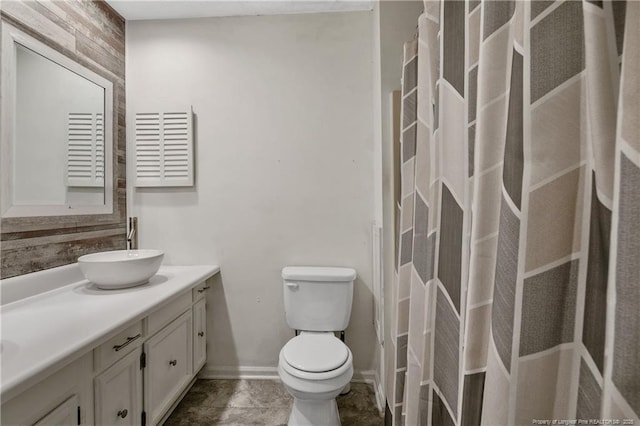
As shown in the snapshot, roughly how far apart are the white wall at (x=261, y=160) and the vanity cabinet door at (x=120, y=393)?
2.48ft

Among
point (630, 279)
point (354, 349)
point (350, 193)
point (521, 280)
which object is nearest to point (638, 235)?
point (630, 279)

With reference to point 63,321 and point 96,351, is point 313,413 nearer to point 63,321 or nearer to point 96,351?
point 96,351

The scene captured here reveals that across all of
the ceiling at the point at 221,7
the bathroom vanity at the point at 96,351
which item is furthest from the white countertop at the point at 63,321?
the ceiling at the point at 221,7

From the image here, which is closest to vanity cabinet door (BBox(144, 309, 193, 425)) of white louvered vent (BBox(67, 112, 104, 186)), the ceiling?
white louvered vent (BBox(67, 112, 104, 186))

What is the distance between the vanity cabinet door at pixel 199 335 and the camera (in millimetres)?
1799

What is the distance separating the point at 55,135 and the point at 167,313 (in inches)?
42.2

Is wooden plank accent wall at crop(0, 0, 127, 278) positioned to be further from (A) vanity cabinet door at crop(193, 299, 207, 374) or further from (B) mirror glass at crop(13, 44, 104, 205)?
(A) vanity cabinet door at crop(193, 299, 207, 374)

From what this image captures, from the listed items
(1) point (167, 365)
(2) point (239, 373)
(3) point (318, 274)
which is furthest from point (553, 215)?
(2) point (239, 373)

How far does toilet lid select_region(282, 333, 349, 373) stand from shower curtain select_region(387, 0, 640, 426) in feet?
2.80

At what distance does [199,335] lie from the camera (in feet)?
6.15

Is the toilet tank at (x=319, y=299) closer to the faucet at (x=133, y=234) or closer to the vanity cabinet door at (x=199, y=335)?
the vanity cabinet door at (x=199, y=335)

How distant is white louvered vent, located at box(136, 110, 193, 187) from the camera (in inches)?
77.8

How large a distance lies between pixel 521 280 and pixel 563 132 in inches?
8.8

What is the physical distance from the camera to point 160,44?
6.65 ft
